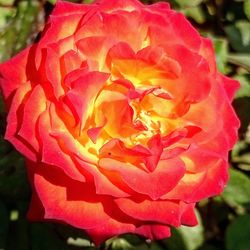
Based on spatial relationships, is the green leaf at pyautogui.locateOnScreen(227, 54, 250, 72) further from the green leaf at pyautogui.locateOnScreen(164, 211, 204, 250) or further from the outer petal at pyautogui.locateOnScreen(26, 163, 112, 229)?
the outer petal at pyautogui.locateOnScreen(26, 163, 112, 229)

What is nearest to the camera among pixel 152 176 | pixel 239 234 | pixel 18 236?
pixel 152 176

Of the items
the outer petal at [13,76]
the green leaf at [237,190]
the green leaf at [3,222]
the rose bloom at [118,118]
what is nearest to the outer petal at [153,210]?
the rose bloom at [118,118]

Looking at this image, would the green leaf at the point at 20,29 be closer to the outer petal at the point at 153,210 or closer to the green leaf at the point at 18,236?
the green leaf at the point at 18,236

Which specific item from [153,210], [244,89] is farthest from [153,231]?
[244,89]

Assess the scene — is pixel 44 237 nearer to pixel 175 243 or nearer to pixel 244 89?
pixel 175 243

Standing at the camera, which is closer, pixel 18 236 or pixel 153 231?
pixel 153 231
